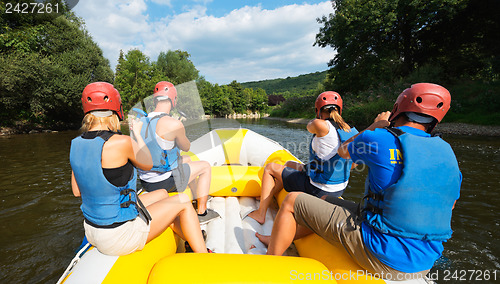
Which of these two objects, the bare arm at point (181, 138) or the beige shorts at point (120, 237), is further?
the bare arm at point (181, 138)

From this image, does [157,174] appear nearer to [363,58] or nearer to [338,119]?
[338,119]

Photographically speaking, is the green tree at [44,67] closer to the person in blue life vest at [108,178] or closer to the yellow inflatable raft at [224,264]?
the person in blue life vest at [108,178]

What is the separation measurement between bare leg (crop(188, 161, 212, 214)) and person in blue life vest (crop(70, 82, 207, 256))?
1.07 meters

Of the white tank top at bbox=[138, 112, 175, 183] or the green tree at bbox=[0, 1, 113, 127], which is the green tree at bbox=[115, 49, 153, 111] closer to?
the green tree at bbox=[0, 1, 113, 127]

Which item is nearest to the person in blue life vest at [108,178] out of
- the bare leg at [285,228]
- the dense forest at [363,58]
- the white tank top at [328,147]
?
the bare leg at [285,228]

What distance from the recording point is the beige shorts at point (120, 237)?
5.23ft

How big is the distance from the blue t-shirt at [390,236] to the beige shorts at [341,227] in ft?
0.19

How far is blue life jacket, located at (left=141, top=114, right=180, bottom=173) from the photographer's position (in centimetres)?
251

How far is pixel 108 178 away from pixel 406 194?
1945mm

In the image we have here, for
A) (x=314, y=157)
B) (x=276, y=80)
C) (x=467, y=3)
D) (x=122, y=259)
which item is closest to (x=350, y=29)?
(x=467, y=3)

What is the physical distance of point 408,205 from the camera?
1.33 meters

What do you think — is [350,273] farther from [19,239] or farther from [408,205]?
[19,239]

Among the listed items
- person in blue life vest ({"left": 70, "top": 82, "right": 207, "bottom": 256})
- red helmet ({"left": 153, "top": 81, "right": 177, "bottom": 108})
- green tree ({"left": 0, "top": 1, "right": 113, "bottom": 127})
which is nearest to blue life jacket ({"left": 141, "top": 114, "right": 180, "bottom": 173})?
red helmet ({"left": 153, "top": 81, "right": 177, "bottom": 108})

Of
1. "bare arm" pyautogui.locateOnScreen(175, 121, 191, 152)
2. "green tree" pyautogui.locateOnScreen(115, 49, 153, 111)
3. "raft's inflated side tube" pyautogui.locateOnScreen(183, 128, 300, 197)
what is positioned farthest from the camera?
"green tree" pyautogui.locateOnScreen(115, 49, 153, 111)
